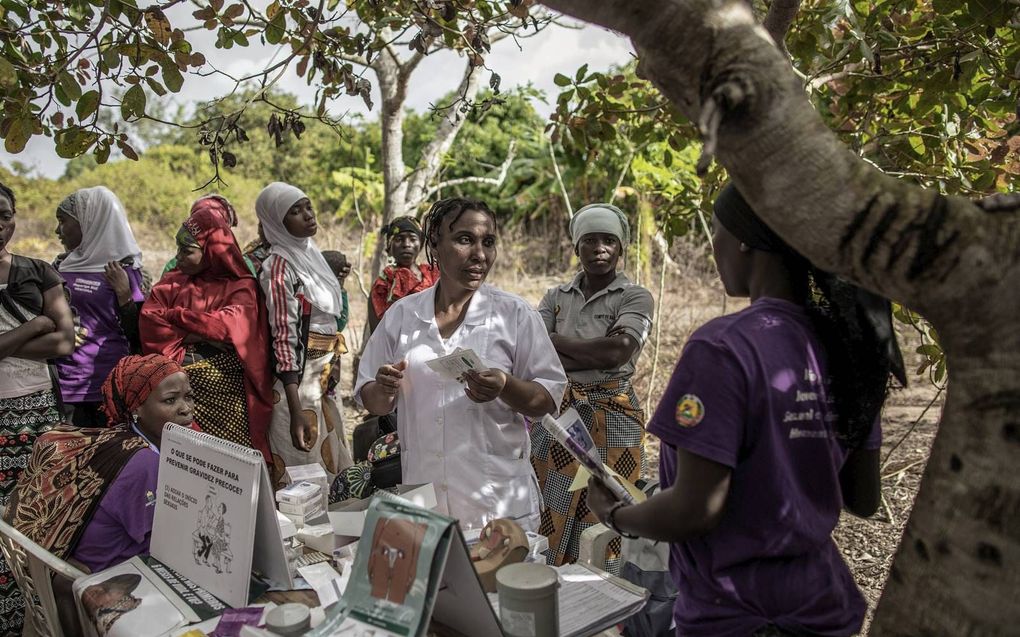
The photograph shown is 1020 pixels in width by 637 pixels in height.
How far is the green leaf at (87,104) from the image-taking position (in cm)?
247

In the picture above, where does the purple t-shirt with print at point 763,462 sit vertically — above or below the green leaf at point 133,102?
below

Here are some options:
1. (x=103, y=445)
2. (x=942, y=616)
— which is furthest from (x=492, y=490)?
(x=942, y=616)

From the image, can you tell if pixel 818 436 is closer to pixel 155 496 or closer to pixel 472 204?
pixel 472 204

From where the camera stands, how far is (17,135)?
2.60m

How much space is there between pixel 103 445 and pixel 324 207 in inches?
598

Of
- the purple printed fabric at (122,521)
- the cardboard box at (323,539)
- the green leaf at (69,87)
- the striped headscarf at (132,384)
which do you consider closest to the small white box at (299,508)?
the cardboard box at (323,539)

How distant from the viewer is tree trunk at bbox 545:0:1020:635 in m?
1.20

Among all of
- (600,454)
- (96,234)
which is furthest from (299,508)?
(96,234)

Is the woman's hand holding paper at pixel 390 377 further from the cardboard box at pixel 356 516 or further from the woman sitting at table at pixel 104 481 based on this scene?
the woman sitting at table at pixel 104 481

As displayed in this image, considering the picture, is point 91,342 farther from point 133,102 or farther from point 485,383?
point 485,383

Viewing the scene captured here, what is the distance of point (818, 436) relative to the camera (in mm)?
1411

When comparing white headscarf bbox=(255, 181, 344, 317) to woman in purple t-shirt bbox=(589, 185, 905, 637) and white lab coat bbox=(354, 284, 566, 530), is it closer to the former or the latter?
white lab coat bbox=(354, 284, 566, 530)

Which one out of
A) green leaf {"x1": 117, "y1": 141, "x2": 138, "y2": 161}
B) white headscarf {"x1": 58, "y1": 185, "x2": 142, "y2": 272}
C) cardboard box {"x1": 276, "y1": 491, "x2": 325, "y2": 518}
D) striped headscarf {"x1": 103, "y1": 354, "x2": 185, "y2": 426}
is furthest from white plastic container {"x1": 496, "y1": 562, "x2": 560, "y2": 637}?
white headscarf {"x1": 58, "y1": 185, "x2": 142, "y2": 272}

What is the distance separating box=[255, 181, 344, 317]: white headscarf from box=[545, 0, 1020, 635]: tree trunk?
3110 mm
